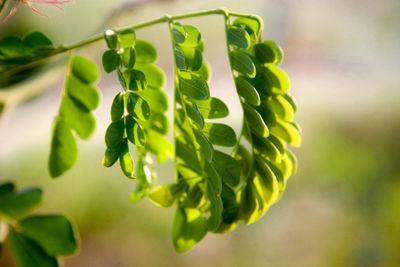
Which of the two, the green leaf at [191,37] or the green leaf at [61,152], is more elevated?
the green leaf at [191,37]

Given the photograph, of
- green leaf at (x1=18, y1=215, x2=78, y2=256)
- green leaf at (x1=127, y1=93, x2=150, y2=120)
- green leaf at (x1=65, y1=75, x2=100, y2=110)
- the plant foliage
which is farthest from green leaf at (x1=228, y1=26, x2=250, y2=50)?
green leaf at (x1=18, y1=215, x2=78, y2=256)

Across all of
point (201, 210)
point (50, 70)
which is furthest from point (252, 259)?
point (201, 210)

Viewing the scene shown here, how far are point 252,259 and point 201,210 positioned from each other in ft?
6.75

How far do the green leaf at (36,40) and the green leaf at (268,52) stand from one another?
229 millimetres

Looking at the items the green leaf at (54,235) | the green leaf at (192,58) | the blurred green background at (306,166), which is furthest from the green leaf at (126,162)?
the blurred green background at (306,166)

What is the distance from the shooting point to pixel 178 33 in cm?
41

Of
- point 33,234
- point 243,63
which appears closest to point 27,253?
point 33,234

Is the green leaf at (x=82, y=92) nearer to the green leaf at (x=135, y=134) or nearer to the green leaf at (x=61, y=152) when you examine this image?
the green leaf at (x=61, y=152)

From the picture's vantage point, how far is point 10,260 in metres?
2.09

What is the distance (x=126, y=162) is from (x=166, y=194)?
0.35 ft

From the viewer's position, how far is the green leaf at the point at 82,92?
0.53m

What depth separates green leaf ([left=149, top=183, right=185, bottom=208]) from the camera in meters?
0.45

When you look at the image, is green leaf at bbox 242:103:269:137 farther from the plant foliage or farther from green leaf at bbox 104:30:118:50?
green leaf at bbox 104:30:118:50

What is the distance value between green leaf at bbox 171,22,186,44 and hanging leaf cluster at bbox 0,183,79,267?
278mm
